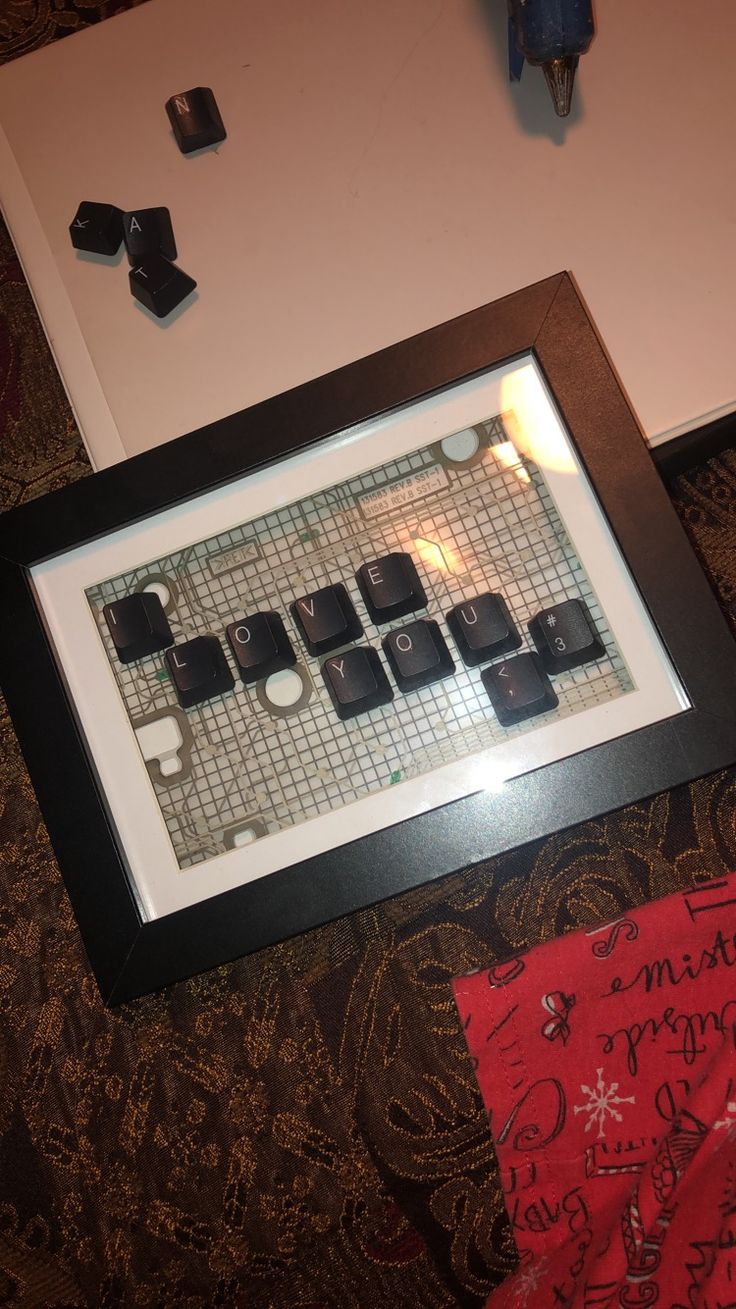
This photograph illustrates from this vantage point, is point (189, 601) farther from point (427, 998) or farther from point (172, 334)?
point (427, 998)

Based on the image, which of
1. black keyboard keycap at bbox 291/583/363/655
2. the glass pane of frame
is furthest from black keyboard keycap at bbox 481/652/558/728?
black keyboard keycap at bbox 291/583/363/655

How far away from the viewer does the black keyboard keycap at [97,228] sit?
39.9 inches

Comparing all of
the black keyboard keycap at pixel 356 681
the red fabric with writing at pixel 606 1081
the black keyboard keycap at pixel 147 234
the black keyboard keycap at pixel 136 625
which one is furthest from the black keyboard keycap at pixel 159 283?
the red fabric with writing at pixel 606 1081

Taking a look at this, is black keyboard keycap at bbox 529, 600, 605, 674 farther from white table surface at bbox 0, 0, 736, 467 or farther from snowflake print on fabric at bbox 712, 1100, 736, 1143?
snowflake print on fabric at bbox 712, 1100, 736, 1143

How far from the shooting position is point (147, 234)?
999 millimetres

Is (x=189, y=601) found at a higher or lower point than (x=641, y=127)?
lower

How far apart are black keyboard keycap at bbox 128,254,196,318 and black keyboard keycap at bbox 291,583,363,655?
1.20 feet

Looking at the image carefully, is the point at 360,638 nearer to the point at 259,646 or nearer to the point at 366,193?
the point at 259,646

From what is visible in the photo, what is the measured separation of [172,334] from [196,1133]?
883 millimetres

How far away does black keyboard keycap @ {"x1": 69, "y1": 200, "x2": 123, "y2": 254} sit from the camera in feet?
3.33

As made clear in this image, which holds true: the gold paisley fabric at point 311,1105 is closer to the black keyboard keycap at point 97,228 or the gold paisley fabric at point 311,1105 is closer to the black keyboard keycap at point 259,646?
the black keyboard keycap at point 259,646

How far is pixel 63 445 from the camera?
4.08 feet

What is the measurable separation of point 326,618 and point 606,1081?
0.54 metres

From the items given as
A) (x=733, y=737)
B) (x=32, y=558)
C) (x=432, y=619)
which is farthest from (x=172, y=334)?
Answer: (x=733, y=737)
